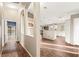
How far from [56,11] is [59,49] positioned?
92 centimetres

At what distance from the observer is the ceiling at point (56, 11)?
268cm

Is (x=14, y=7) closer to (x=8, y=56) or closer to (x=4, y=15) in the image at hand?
(x=4, y=15)

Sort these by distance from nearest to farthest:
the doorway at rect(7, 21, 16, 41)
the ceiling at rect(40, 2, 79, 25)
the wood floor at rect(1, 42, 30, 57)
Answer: the ceiling at rect(40, 2, 79, 25) < the wood floor at rect(1, 42, 30, 57) < the doorway at rect(7, 21, 16, 41)

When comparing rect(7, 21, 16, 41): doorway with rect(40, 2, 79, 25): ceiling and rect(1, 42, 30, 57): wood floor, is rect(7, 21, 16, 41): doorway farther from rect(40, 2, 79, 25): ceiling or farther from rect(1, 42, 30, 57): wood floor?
rect(40, 2, 79, 25): ceiling

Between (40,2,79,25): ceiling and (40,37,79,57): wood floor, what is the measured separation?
482mm

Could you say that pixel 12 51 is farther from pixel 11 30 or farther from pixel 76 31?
pixel 76 31

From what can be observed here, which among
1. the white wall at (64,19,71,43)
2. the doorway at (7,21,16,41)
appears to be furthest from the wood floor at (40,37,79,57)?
the doorway at (7,21,16,41)

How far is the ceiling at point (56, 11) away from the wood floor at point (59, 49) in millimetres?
482

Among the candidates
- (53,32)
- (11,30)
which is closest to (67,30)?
(53,32)

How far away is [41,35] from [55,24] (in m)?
0.45

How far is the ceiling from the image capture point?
105 inches

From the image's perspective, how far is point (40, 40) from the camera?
9.17 feet

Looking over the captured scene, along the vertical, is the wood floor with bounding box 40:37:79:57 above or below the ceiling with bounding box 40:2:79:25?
below

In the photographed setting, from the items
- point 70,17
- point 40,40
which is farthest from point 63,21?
point 40,40
